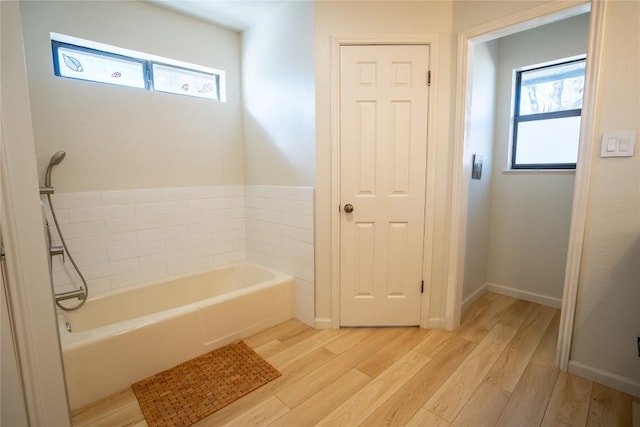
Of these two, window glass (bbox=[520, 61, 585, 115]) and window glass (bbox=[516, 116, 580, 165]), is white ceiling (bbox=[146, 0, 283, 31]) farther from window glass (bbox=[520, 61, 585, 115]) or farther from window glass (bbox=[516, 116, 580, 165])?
window glass (bbox=[516, 116, 580, 165])

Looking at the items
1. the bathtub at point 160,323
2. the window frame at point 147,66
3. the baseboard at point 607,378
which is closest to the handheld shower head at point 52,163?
the window frame at point 147,66

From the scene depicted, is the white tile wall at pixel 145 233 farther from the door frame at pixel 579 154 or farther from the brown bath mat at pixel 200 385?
the door frame at pixel 579 154

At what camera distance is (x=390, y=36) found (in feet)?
6.56

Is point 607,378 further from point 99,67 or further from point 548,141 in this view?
point 99,67

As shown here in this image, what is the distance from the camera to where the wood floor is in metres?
1.42

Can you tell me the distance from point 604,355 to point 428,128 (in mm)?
1662

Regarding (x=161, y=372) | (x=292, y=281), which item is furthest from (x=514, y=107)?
(x=161, y=372)

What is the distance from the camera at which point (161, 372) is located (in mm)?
1747

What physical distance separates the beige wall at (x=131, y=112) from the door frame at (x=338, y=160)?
1157 mm

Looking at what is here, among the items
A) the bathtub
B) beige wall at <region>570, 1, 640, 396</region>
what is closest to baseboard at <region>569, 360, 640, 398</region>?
beige wall at <region>570, 1, 640, 396</region>

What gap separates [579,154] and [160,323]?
254 cm

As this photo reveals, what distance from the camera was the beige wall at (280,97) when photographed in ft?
7.09

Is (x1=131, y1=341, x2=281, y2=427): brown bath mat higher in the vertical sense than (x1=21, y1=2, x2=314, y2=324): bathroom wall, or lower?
lower

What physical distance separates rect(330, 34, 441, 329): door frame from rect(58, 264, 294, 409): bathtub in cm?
46
